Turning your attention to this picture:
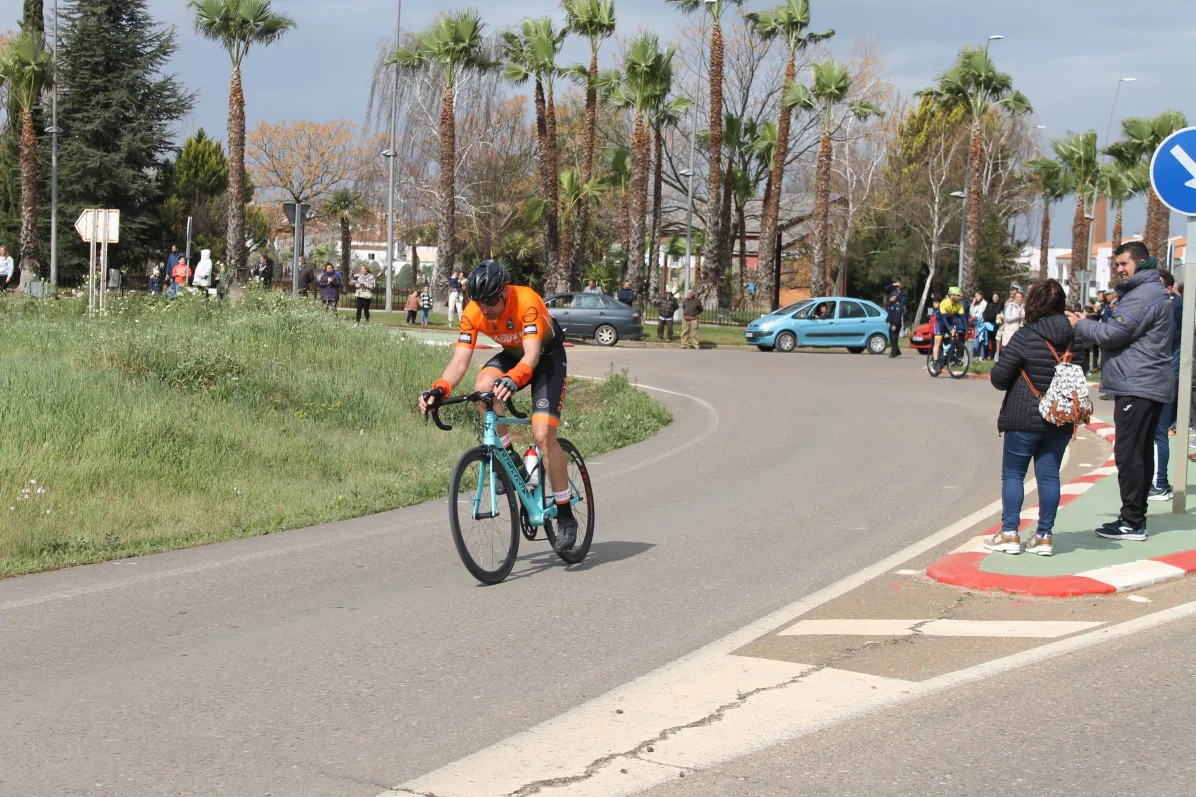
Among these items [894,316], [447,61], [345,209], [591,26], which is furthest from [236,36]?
[345,209]

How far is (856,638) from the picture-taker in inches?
250

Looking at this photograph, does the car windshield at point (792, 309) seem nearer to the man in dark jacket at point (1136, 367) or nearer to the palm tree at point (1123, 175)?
the man in dark jacket at point (1136, 367)

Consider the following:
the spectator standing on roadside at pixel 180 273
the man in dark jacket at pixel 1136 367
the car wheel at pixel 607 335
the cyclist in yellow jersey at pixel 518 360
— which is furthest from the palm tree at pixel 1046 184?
the cyclist in yellow jersey at pixel 518 360

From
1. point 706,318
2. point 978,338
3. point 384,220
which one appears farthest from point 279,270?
point 978,338

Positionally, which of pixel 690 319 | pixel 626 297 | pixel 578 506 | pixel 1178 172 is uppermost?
pixel 1178 172

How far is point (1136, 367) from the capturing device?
28.6 ft

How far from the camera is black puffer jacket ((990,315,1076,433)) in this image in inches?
313

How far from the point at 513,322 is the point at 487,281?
339 mm

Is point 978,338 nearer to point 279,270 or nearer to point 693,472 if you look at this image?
point 693,472

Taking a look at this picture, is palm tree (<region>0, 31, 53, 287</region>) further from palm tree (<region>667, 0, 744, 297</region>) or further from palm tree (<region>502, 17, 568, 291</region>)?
palm tree (<region>667, 0, 744, 297</region>)

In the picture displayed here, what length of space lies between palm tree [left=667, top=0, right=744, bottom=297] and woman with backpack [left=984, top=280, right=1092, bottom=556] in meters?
35.8

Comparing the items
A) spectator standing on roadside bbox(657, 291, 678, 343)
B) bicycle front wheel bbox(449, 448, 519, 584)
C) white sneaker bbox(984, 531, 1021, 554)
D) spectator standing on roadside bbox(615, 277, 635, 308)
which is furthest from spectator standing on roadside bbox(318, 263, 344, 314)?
white sneaker bbox(984, 531, 1021, 554)

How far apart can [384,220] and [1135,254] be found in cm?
6347

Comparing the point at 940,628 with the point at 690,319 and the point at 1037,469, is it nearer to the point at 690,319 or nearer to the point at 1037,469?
the point at 1037,469
